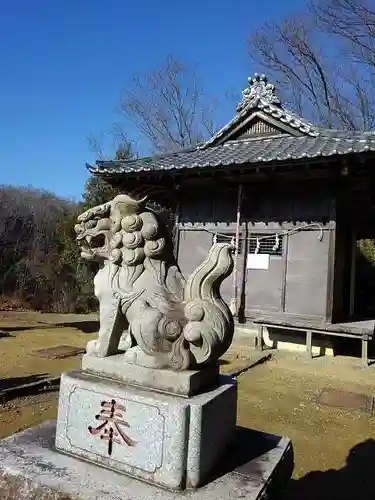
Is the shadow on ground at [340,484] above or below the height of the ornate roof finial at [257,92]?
below

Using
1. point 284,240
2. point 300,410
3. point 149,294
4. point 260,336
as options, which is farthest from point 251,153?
point 149,294

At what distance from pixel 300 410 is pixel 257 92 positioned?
8954 millimetres

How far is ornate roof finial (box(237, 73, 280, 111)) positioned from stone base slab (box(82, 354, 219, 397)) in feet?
33.2

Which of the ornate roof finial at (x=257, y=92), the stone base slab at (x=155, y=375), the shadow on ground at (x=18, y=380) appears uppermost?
the ornate roof finial at (x=257, y=92)

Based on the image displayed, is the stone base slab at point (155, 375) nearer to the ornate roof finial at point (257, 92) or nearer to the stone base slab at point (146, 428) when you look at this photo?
the stone base slab at point (146, 428)

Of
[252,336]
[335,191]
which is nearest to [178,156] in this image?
[335,191]

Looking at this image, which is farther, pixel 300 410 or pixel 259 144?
pixel 259 144

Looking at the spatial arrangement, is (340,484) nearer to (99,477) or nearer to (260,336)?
(99,477)

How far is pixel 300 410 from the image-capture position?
5.65 meters

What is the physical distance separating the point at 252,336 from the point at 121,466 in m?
7.78

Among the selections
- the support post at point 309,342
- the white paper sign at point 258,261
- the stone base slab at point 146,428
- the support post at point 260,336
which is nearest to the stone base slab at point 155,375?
the stone base slab at point 146,428

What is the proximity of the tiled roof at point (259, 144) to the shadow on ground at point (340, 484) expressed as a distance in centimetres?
580

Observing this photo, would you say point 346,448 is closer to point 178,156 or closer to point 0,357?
point 0,357

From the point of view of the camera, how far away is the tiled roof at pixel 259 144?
884 cm
